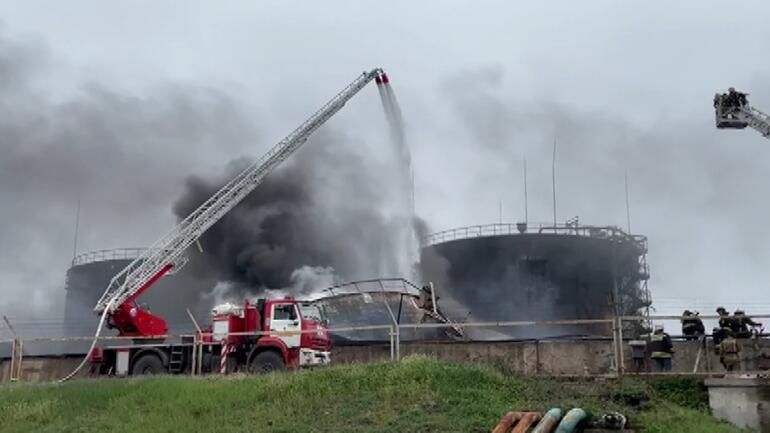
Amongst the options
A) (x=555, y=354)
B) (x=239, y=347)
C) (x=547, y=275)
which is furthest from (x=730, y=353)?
(x=547, y=275)

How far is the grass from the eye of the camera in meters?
12.2

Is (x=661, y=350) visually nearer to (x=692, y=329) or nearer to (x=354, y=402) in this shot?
(x=692, y=329)

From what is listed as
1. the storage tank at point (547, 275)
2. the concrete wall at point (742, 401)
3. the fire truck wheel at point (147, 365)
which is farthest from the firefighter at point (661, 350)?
the storage tank at point (547, 275)

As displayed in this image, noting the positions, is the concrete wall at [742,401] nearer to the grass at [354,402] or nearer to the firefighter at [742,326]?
the grass at [354,402]

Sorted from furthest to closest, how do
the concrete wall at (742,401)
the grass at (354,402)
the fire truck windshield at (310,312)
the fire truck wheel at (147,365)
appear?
1. the fire truck wheel at (147,365)
2. the fire truck windshield at (310,312)
3. the concrete wall at (742,401)
4. the grass at (354,402)

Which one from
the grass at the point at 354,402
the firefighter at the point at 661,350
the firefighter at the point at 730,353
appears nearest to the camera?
the grass at the point at 354,402

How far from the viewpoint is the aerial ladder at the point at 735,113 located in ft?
88.2

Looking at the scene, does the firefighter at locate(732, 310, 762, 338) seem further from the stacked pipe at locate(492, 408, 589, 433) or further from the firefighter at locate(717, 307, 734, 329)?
the stacked pipe at locate(492, 408, 589, 433)

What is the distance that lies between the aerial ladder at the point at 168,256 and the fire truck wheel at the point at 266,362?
3.66 metres

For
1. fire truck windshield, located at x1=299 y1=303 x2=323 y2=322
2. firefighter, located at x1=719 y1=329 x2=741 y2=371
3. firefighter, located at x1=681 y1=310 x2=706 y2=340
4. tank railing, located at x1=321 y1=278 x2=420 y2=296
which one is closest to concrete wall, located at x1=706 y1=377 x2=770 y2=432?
firefighter, located at x1=719 y1=329 x2=741 y2=371

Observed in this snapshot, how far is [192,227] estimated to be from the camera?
29.6m

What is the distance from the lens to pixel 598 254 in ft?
165

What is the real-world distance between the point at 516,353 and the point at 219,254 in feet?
96.0

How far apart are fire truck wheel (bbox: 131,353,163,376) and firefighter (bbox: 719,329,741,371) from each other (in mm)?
14489
